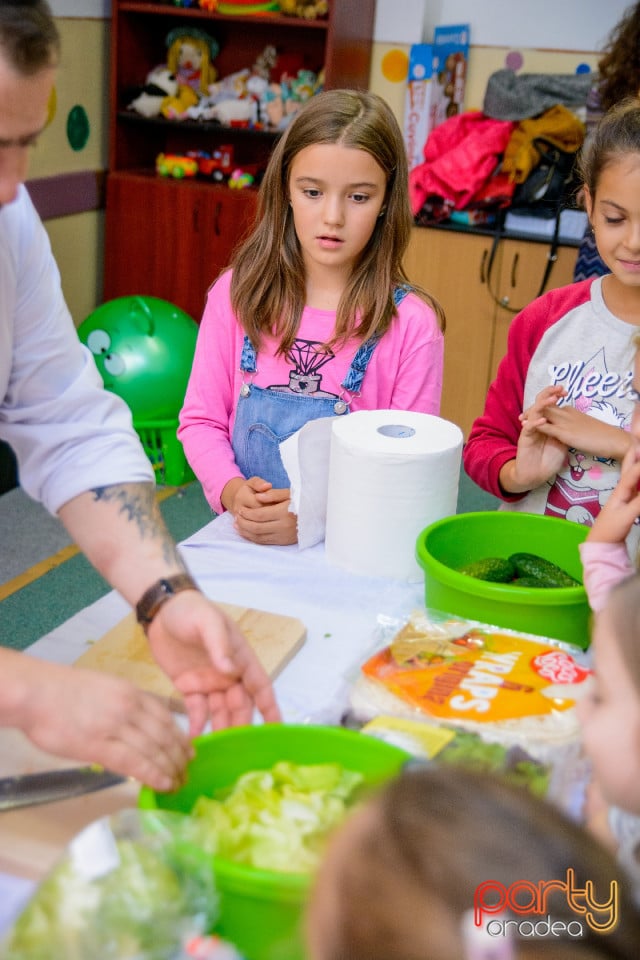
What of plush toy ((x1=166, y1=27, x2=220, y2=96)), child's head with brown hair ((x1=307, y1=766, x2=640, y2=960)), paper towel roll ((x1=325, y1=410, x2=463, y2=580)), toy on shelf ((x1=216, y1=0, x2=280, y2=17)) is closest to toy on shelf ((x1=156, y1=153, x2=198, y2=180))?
plush toy ((x1=166, y1=27, x2=220, y2=96))

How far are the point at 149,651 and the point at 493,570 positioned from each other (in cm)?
44

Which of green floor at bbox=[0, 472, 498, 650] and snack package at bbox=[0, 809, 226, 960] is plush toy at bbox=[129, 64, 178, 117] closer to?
green floor at bbox=[0, 472, 498, 650]

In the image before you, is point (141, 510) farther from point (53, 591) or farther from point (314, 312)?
point (53, 591)

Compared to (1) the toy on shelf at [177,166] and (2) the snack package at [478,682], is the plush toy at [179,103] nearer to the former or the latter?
(1) the toy on shelf at [177,166]

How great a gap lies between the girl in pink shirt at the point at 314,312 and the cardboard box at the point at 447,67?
241 centimetres

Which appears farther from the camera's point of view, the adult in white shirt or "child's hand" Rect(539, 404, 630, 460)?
"child's hand" Rect(539, 404, 630, 460)

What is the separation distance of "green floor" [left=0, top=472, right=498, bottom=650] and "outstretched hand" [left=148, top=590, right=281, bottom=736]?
1696 millimetres

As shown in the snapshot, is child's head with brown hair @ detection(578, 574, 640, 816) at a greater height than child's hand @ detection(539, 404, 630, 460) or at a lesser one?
greater

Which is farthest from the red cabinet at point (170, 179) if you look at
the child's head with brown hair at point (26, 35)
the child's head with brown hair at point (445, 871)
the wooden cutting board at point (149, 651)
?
the child's head with brown hair at point (445, 871)

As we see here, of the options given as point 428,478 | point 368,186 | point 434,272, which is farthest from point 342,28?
point 428,478

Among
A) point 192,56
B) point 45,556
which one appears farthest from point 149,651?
point 192,56

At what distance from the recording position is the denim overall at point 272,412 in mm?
1860

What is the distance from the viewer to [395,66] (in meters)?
4.29

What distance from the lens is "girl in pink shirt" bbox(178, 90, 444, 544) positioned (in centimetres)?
185
